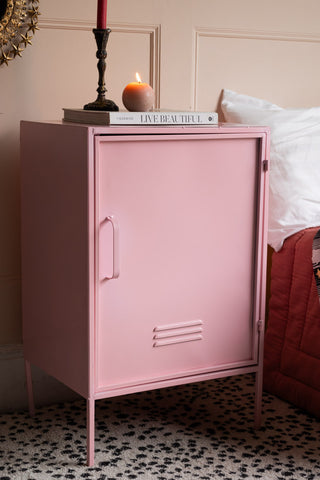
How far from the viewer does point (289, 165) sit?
2.20 m

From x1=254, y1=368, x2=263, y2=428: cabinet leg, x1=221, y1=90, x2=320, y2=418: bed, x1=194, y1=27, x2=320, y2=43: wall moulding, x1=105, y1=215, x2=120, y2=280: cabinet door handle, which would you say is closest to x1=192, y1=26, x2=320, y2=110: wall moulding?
x1=194, y1=27, x2=320, y2=43: wall moulding

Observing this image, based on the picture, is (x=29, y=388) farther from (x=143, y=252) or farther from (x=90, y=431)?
(x=143, y=252)

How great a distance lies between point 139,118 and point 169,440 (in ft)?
2.96

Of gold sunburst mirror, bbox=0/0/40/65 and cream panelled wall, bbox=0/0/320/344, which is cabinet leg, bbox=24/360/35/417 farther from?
gold sunburst mirror, bbox=0/0/40/65

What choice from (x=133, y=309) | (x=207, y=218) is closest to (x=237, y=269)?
(x=207, y=218)

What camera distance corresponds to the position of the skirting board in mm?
2141

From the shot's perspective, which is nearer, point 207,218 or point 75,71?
point 207,218

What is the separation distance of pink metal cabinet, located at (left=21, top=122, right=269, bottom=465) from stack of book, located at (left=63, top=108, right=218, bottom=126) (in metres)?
0.03

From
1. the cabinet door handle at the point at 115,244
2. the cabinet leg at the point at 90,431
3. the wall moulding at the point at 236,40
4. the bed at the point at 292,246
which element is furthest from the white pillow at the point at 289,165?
the cabinet leg at the point at 90,431

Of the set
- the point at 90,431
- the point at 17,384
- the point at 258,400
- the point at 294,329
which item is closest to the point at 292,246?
the point at 294,329

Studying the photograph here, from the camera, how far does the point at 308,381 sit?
2.12 meters

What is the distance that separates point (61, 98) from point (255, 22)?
29.4 inches

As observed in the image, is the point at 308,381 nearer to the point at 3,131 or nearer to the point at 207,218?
the point at 207,218

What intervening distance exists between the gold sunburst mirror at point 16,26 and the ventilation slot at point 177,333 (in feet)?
2.96
